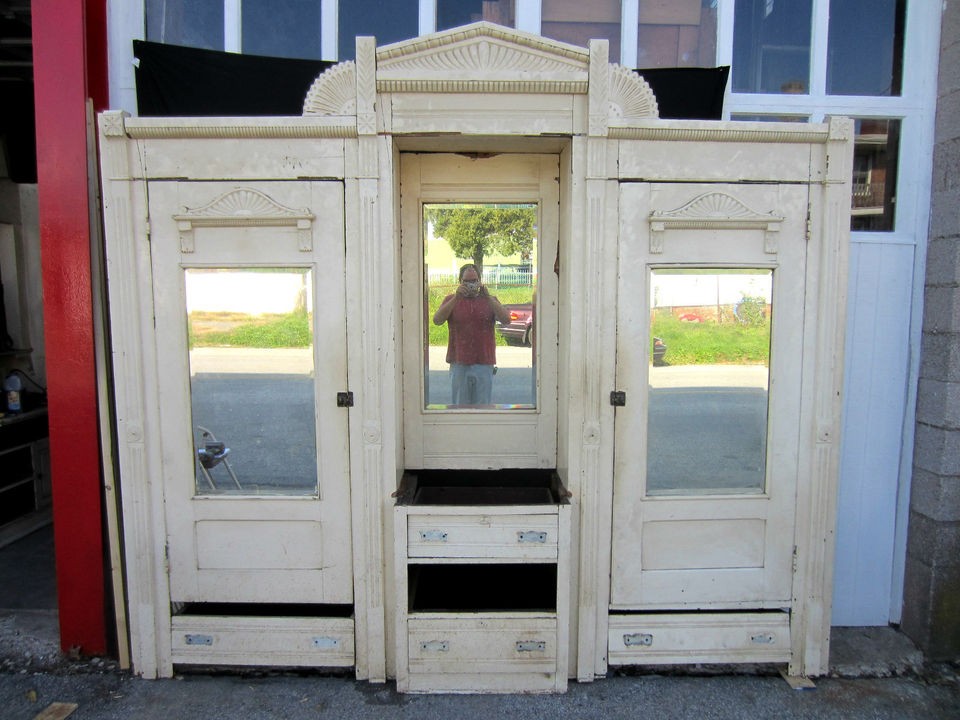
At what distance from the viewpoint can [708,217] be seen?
2.71 metres

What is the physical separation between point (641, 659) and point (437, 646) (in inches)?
40.5

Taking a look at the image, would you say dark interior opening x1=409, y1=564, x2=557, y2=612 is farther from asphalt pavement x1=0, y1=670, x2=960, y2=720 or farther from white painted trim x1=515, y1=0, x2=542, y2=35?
white painted trim x1=515, y1=0, x2=542, y2=35

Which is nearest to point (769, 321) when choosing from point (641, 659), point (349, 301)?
point (641, 659)

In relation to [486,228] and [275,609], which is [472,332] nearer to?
[486,228]

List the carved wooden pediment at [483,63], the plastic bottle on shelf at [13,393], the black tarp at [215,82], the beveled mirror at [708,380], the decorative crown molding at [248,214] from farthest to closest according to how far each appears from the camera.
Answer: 1. the plastic bottle on shelf at [13,393]
2. the black tarp at [215,82]
3. the beveled mirror at [708,380]
4. the decorative crown molding at [248,214]
5. the carved wooden pediment at [483,63]

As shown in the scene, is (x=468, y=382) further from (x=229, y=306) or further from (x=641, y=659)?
(x=641, y=659)

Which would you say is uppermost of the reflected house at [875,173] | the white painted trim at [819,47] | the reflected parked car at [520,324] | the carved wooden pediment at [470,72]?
the white painted trim at [819,47]

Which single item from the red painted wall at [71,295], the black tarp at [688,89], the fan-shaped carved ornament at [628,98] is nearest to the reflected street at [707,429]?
the fan-shaped carved ornament at [628,98]

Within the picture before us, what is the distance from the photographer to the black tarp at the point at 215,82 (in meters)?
2.99

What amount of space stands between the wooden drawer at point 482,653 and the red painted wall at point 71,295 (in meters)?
1.77

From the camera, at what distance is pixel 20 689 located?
9.37ft

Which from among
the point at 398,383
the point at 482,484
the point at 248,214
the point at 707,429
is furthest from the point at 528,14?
the point at 482,484

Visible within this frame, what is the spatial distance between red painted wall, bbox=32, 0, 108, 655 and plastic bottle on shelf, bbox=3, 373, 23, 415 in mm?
2636

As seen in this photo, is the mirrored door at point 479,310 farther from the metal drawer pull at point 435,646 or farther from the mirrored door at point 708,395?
the metal drawer pull at point 435,646
